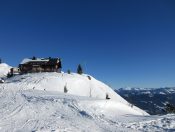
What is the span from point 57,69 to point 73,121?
80929 millimetres

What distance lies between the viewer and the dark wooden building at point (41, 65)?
99500 millimetres

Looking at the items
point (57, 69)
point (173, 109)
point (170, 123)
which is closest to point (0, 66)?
point (57, 69)

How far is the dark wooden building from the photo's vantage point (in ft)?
326

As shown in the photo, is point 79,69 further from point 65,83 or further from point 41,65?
point 65,83

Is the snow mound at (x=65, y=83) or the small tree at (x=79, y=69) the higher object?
the small tree at (x=79, y=69)

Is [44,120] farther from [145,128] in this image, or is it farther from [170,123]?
[170,123]

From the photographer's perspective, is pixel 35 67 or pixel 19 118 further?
pixel 35 67

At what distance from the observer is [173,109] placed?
55.2 metres

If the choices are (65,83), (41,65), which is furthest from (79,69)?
(65,83)

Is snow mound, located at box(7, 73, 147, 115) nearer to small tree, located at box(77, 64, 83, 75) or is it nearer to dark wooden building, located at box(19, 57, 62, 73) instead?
small tree, located at box(77, 64, 83, 75)

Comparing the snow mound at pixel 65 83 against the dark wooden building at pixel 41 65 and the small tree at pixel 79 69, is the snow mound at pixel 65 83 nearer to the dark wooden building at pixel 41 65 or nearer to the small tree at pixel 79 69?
the small tree at pixel 79 69

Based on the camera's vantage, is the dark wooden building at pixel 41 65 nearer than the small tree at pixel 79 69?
Yes

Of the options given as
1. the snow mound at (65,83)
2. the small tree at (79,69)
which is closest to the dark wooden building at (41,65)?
the small tree at (79,69)

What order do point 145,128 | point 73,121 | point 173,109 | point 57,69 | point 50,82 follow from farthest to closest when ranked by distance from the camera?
point 57,69 < point 50,82 < point 173,109 < point 73,121 < point 145,128
